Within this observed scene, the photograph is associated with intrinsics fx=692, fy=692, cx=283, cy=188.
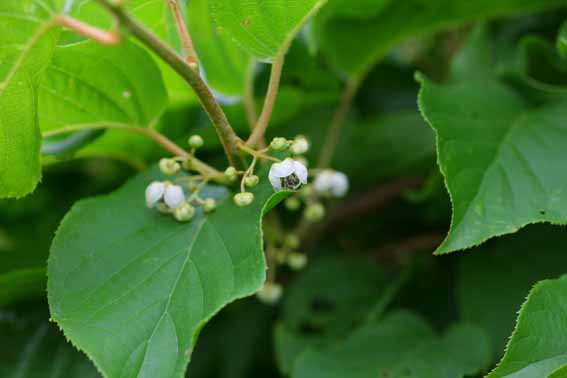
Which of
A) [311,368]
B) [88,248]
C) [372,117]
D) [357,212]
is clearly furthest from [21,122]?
[372,117]

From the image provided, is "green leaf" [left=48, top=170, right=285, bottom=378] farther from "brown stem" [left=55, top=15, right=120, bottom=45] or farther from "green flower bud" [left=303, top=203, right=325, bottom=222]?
"brown stem" [left=55, top=15, right=120, bottom=45]

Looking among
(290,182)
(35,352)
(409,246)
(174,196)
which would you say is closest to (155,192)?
(174,196)

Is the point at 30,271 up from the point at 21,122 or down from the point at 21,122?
down

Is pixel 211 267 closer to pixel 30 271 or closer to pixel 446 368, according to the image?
pixel 30 271

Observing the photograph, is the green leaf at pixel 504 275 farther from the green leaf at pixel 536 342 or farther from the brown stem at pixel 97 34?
the brown stem at pixel 97 34

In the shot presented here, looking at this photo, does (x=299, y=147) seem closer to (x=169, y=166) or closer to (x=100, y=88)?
(x=169, y=166)

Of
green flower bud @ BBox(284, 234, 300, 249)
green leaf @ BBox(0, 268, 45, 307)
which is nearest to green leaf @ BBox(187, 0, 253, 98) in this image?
green flower bud @ BBox(284, 234, 300, 249)

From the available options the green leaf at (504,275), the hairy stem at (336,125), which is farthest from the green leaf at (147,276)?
the green leaf at (504,275)
